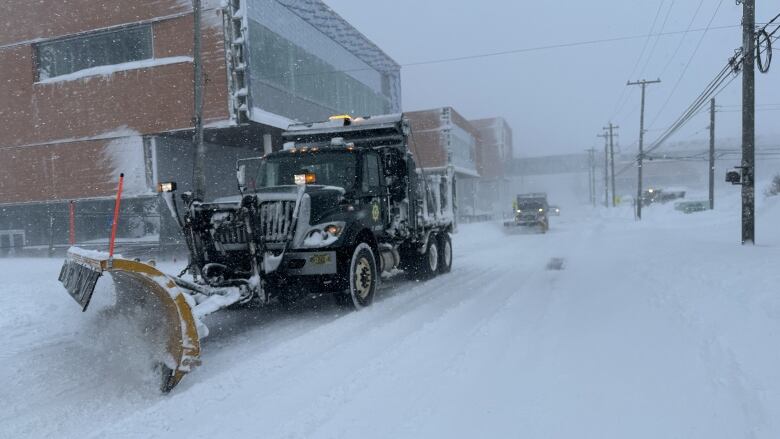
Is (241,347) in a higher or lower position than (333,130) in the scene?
lower

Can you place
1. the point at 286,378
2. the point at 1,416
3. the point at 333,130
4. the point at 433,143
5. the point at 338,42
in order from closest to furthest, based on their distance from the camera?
the point at 1,416 < the point at 286,378 < the point at 333,130 < the point at 338,42 < the point at 433,143

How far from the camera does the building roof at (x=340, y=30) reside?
892 inches

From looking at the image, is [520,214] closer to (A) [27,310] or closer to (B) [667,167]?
(A) [27,310]

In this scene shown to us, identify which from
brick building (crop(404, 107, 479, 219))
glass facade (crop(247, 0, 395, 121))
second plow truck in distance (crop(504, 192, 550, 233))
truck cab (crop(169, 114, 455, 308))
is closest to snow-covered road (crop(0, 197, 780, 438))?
truck cab (crop(169, 114, 455, 308))

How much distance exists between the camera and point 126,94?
1995cm

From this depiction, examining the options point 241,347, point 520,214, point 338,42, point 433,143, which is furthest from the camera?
point 433,143

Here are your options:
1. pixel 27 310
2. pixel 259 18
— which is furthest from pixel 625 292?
pixel 259 18

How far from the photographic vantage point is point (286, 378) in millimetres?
4609

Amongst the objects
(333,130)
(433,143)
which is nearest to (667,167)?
(433,143)

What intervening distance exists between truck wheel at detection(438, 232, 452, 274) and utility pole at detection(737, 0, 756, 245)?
838 cm

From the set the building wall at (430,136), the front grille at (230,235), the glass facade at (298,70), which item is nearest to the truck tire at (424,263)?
the front grille at (230,235)

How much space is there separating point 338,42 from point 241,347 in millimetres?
23148

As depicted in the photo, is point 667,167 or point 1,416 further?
point 667,167

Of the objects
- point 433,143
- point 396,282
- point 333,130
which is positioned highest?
point 433,143
